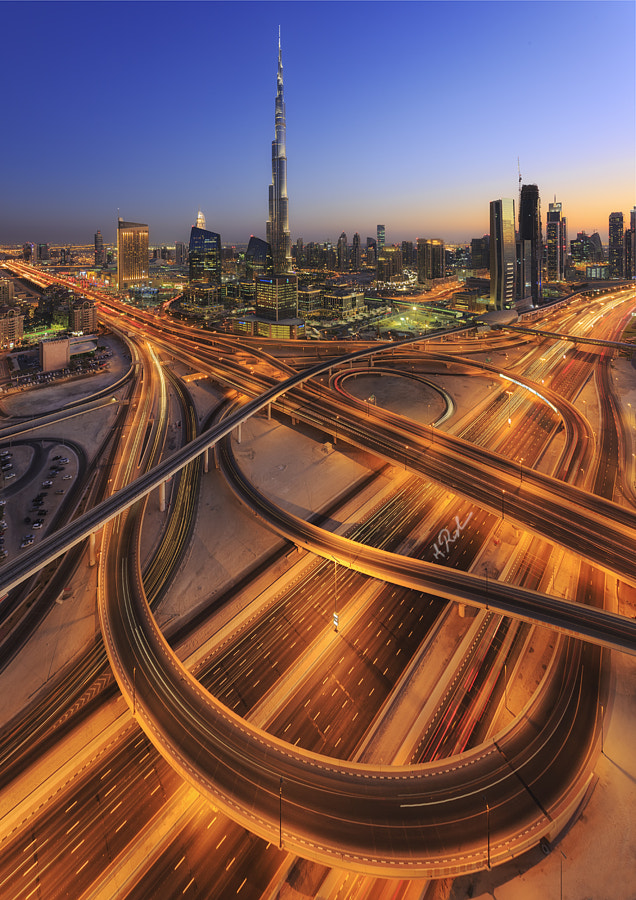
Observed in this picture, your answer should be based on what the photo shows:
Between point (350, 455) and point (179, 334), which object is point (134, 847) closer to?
point (350, 455)

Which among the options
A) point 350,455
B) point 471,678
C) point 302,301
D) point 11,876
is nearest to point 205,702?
point 11,876

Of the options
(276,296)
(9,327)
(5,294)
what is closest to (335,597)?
(9,327)

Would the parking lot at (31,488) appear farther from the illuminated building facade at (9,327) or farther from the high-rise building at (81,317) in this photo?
the high-rise building at (81,317)

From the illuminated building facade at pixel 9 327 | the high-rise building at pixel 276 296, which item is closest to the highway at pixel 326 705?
the illuminated building facade at pixel 9 327
